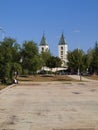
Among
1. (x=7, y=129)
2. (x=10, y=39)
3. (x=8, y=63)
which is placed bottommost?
(x=7, y=129)

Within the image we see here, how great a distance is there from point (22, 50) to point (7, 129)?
50.7 m

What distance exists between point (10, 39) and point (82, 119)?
4295 centimetres

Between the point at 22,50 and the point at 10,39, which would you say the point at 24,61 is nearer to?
the point at 22,50

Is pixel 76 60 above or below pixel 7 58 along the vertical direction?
above

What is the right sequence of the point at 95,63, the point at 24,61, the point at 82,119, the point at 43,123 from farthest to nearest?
the point at 95,63 < the point at 24,61 < the point at 82,119 < the point at 43,123

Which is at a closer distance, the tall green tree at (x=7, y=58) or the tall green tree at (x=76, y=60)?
the tall green tree at (x=7, y=58)

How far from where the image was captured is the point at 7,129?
1297 centimetres

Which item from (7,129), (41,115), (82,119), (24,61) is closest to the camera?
(7,129)

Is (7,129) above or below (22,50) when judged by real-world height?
below

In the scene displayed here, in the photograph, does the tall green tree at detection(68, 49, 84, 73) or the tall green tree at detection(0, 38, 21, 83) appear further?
the tall green tree at detection(68, 49, 84, 73)

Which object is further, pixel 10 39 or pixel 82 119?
pixel 10 39

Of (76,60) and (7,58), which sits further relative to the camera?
(76,60)

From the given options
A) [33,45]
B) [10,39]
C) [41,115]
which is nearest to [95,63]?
[33,45]

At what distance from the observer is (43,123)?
14453 millimetres
